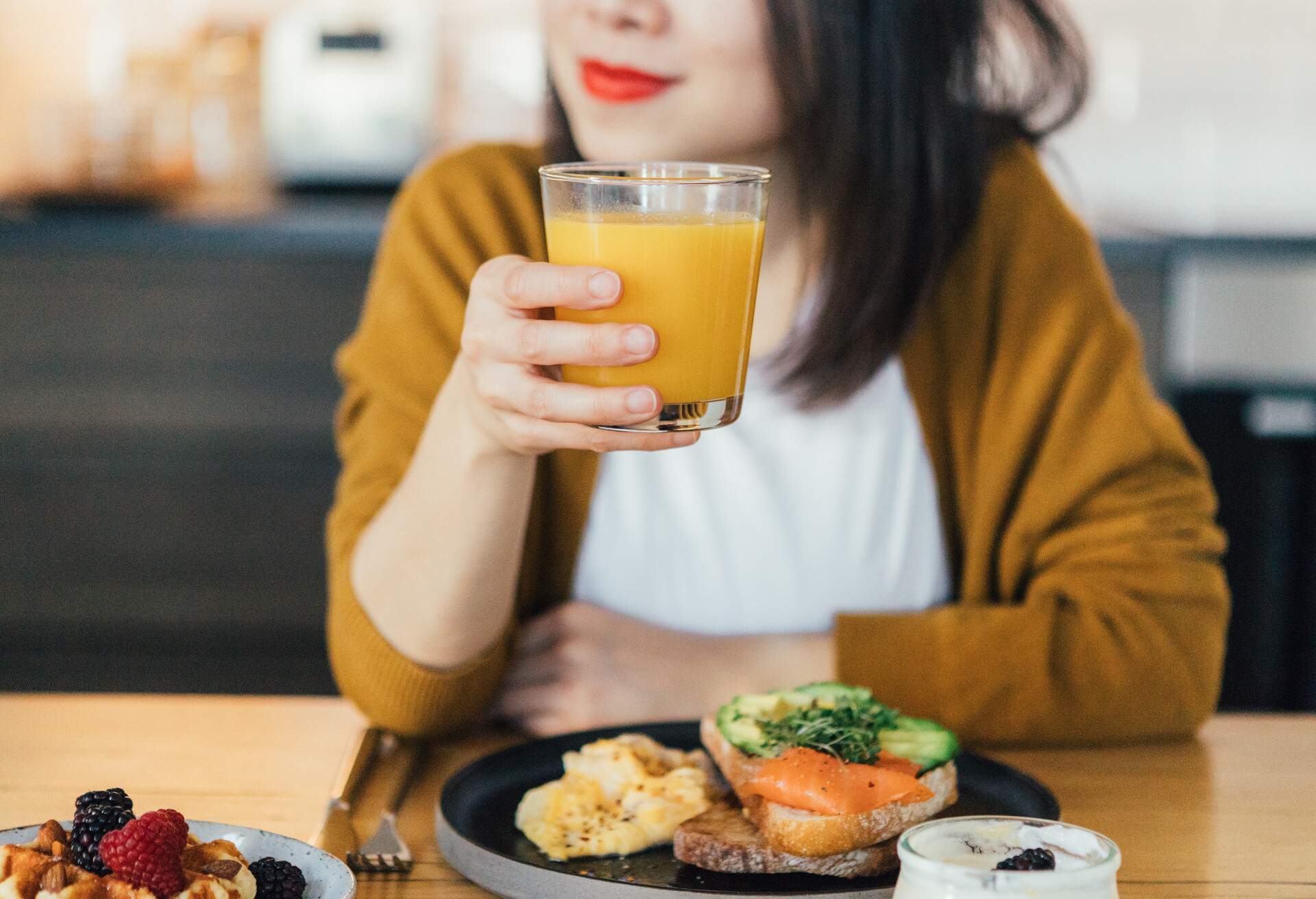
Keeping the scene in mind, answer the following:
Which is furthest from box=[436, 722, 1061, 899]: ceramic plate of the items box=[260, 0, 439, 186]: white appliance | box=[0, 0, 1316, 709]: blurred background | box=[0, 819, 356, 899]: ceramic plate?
box=[260, 0, 439, 186]: white appliance

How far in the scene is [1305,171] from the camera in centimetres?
360

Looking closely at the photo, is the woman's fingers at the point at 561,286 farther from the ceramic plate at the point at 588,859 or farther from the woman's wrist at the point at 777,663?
the woman's wrist at the point at 777,663

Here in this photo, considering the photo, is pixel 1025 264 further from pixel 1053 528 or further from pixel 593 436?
pixel 593 436

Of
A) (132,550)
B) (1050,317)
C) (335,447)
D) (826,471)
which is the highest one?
(1050,317)

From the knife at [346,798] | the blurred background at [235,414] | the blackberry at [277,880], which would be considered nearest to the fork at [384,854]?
the knife at [346,798]

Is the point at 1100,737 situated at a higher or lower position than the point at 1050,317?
lower

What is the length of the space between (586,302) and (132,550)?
2.44 m

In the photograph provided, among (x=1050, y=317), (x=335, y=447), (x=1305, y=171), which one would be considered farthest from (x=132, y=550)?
(x=1305, y=171)

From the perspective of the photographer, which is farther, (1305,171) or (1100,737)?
(1305,171)

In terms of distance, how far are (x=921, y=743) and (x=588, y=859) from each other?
239 mm

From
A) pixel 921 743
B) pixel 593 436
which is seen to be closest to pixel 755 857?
pixel 921 743

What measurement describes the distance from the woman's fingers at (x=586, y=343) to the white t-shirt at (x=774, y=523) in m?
0.67

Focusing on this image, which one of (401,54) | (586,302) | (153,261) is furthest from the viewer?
(401,54)

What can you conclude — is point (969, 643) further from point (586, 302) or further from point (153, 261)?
point (153, 261)
